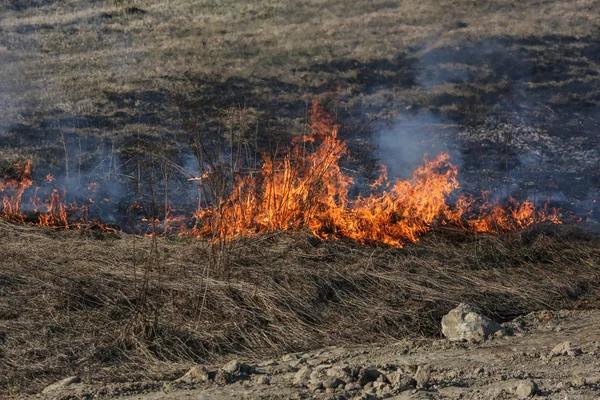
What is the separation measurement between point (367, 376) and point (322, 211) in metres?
3.68

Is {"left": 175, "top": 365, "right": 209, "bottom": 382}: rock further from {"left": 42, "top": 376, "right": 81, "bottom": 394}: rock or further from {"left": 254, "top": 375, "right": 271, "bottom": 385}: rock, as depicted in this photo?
{"left": 42, "top": 376, "right": 81, "bottom": 394}: rock

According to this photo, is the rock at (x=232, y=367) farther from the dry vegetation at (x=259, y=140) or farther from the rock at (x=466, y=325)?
the rock at (x=466, y=325)

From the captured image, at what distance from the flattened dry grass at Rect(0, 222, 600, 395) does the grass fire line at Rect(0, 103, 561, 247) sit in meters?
0.24

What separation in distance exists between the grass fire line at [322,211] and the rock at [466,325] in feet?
6.63

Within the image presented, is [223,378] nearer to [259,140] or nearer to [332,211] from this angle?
[332,211]

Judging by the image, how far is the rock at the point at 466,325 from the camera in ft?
16.8

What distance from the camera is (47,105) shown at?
1299 centimetres

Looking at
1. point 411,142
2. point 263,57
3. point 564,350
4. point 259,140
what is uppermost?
point 564,350

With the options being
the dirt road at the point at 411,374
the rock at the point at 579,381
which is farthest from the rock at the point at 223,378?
the rock at the point at 579,381

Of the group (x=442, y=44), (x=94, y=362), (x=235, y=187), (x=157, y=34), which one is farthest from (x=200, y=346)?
(x=157, y=34)

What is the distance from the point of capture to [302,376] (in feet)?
14.1

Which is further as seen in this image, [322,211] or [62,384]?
[322,211]

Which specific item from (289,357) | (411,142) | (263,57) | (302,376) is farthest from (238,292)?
(263,57)

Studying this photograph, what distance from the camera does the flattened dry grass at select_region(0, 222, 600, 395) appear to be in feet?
16.3
